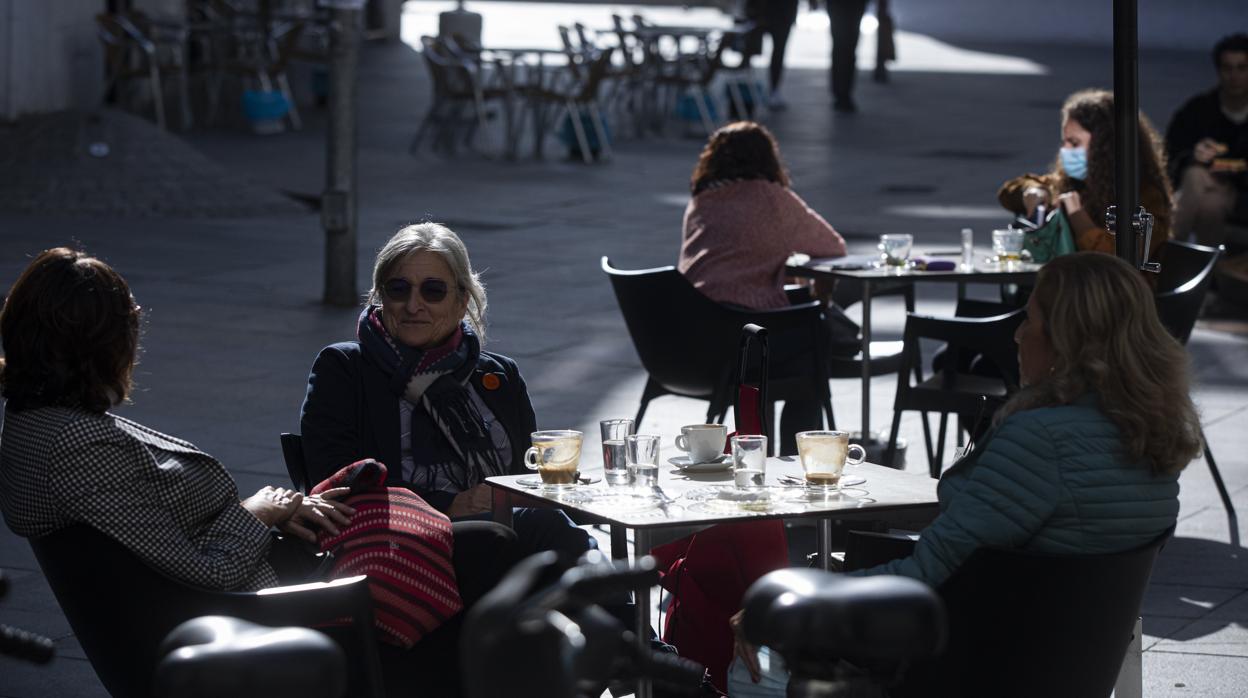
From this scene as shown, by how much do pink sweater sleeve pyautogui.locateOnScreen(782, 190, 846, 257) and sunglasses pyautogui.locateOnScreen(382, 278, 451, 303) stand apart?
2.91 meters

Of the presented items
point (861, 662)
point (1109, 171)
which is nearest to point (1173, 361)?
point (861, 662)

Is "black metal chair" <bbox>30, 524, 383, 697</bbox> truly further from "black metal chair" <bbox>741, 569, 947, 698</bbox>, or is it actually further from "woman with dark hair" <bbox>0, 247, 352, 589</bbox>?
"black metal chair" <bbox>741, 569, 947, 698</bbox>

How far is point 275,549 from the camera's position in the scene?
3.99m

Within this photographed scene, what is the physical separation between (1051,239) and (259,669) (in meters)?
5.54

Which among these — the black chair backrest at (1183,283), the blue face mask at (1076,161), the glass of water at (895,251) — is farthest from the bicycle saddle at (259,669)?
the blue face mask at (1076,161)

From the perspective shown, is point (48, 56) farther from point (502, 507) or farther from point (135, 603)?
point (135, 603)

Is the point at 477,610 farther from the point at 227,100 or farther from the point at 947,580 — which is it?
the point at 227,100

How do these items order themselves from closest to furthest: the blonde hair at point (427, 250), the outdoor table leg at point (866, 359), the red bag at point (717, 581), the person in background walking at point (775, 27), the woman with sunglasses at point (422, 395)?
the red bag at point (717, 581) → the woman with sunglasses at point (422, 395) → the blonde hair at point (427, 250) → the outdoor table leg at point (866, 359) → the person in background walking at point (775, 27)

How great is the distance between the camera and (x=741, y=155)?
735 centimetres

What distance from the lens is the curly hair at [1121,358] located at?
11.6 ft

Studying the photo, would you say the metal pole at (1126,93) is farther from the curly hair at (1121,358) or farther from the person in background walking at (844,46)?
the person in background walking at (844,46)

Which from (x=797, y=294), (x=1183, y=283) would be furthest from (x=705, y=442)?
(x=1183, y=283)

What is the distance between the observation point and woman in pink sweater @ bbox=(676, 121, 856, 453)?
721cm

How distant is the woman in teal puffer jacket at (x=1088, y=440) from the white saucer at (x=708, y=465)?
0.86m
